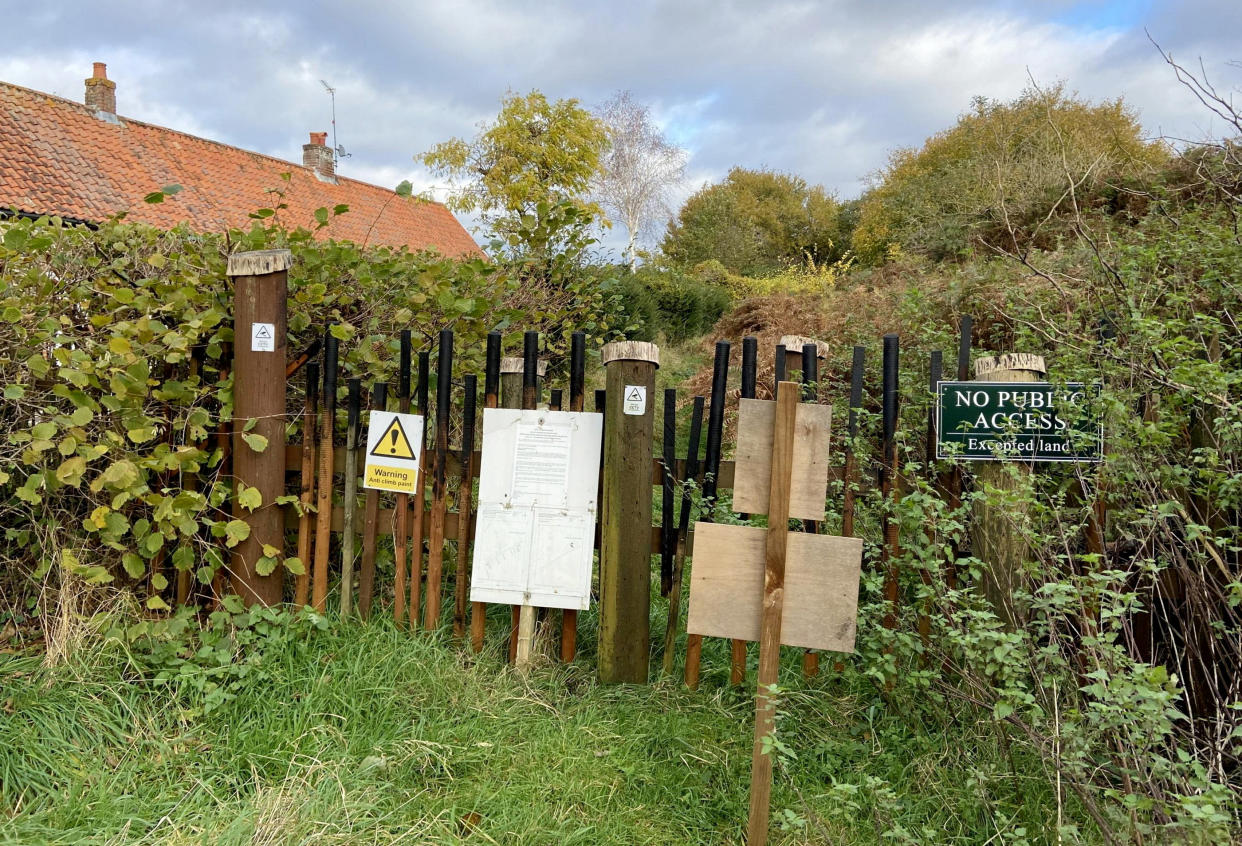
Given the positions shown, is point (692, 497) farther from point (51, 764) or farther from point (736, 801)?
point (51, 764)

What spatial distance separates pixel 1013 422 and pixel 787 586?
115 centimetres

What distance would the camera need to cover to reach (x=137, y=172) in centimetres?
1834

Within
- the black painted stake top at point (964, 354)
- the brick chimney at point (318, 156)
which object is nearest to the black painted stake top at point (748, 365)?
the black painted stake top at point (964, 354)

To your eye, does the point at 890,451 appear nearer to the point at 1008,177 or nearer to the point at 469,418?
the point at 469,418

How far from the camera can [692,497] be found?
310 cm

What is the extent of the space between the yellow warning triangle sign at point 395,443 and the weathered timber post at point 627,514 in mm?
888

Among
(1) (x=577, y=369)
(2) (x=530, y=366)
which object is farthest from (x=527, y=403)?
(1) (x=577, y=369)

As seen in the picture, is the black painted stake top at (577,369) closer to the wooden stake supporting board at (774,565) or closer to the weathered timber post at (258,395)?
the wooden stake supporting board at (774,565)

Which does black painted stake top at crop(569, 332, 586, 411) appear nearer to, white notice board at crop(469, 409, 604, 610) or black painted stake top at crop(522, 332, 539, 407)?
white notice board at crop(469, 409, 604, 610)

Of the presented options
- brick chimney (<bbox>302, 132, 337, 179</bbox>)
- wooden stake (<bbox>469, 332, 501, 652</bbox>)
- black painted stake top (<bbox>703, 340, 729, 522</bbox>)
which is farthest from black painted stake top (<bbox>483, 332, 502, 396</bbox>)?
brick chimney (<bbox>302, 132, 337, 179</bbox>)

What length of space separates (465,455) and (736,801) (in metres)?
1.72

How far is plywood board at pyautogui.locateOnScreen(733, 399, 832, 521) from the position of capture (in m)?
2.45

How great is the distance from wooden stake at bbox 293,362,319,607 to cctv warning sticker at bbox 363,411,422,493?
26 cm

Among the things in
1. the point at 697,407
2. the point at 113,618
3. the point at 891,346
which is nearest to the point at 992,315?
the point at 891,346
